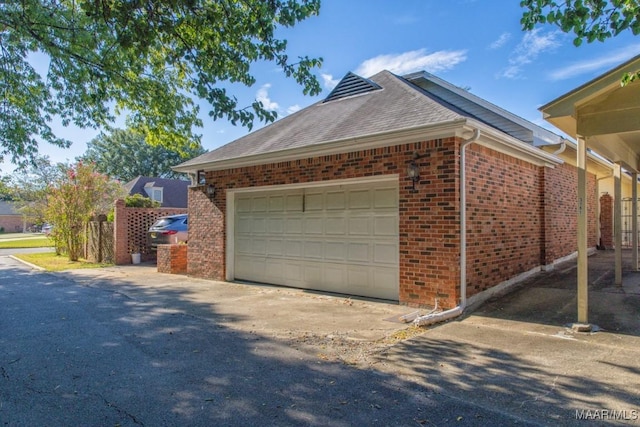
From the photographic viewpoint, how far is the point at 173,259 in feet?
37.1

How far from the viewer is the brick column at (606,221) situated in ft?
46.4

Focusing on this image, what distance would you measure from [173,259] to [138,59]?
20.5ft

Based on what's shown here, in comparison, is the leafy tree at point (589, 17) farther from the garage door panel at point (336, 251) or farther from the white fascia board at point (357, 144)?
the garage door panel at point (336, 251)

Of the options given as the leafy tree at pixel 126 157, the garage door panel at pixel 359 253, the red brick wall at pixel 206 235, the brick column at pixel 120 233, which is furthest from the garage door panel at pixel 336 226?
the leafy tree at pixel 126 157

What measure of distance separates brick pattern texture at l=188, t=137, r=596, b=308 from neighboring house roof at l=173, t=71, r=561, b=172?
38 centimetres

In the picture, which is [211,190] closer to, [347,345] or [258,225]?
[258,225]

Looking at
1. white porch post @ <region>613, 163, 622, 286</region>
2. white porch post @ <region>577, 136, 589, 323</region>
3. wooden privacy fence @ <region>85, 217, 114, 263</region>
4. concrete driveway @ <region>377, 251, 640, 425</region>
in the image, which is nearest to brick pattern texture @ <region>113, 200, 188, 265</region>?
wooden privacy fence @ <region>85, 217, 114, 263</region>

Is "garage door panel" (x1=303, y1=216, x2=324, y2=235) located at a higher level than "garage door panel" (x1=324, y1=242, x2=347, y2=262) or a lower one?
higher

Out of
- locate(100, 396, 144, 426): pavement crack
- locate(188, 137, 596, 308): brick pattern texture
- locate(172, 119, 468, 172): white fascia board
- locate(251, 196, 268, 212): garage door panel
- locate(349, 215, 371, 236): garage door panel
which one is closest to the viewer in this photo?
locate(100, 396, 144, 426): pavement crack

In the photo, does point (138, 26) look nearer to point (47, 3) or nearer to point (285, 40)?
point (285, 40)

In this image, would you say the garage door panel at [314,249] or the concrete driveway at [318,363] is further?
the garage door panel at [314,249]

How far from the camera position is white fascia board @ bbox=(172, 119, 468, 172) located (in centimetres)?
605

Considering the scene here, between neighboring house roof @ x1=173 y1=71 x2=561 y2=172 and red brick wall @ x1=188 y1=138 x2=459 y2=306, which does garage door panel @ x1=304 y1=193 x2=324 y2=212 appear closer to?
red brick wall @ x1=188 y1=138 x2=459 y2=306

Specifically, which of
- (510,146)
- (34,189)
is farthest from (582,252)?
(34,189)
